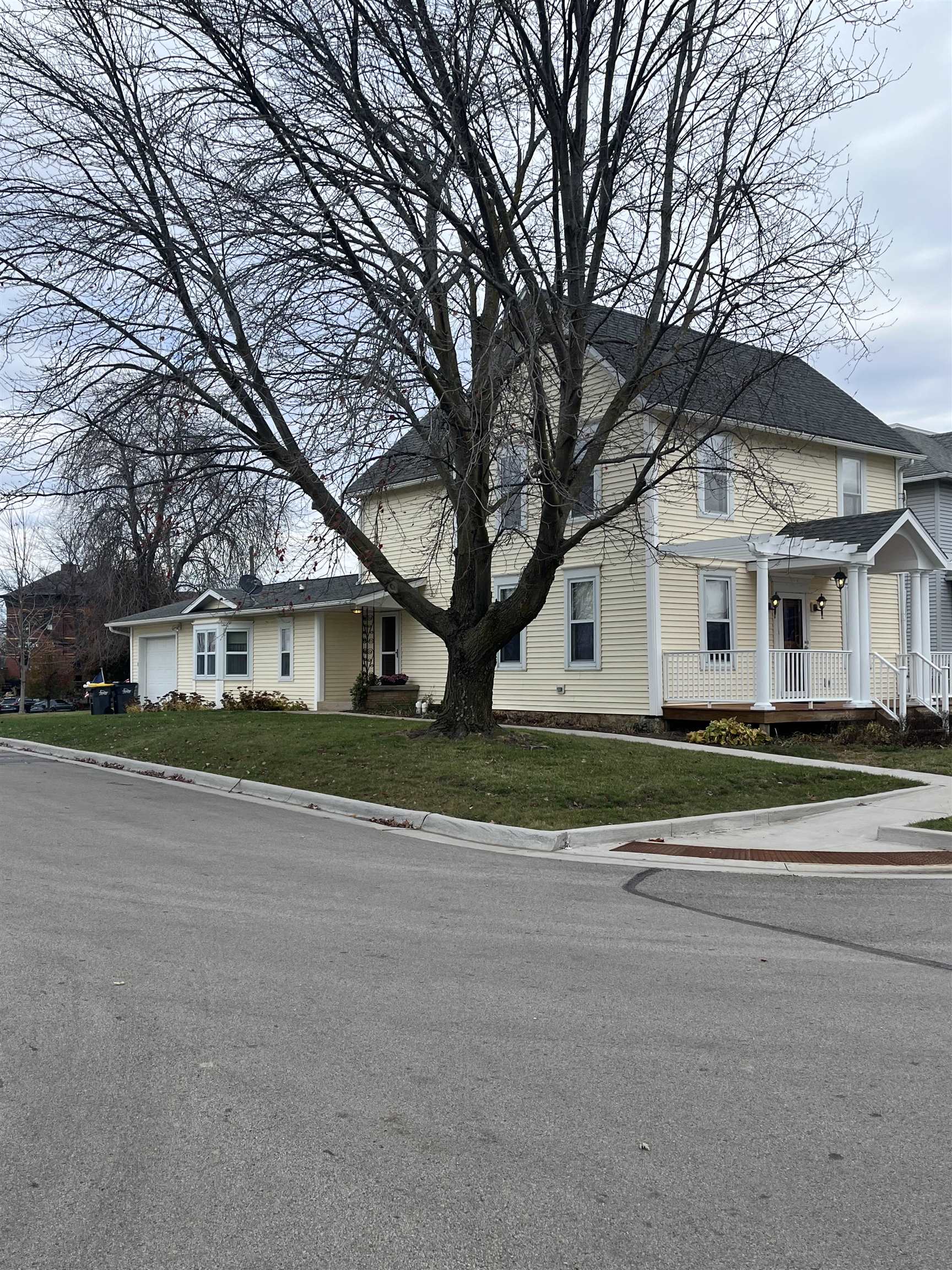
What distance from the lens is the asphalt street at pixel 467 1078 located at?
11.1 feet

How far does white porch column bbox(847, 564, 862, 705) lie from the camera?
21.2 m

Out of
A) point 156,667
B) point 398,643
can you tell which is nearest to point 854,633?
point 398,643

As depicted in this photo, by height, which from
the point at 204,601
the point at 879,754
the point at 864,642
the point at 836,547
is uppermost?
the point at 204,601

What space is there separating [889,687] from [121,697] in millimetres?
23153

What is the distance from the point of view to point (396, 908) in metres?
7.93

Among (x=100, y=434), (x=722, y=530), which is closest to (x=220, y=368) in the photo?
(x=100, y=434)

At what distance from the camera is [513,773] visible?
45.5 feet

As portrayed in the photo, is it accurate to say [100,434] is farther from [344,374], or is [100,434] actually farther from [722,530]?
[722,530]

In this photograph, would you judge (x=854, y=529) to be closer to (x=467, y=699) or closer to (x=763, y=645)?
(x=763, y=645)

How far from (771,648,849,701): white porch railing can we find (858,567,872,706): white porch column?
36cm

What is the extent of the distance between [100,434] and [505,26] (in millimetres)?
7885

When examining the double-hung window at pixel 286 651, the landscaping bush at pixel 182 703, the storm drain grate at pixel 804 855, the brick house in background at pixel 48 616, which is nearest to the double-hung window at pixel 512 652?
the double-hung window at pixel 286 651

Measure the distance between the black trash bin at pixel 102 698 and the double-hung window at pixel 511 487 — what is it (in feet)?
53.1

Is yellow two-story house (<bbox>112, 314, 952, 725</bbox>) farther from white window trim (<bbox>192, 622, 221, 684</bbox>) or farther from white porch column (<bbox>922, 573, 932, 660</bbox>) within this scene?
white window trim (<bbox>192, 622, 221, 684</bbox>)
